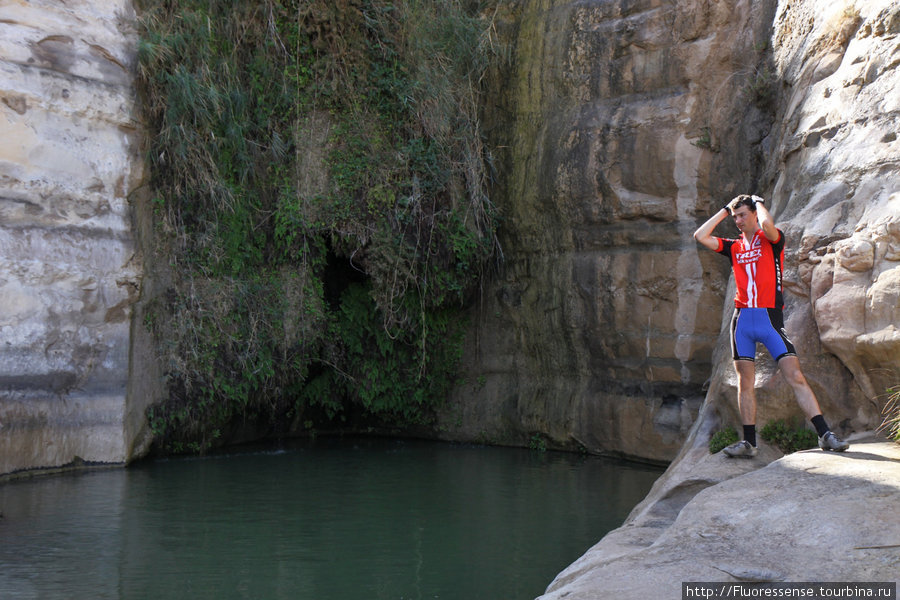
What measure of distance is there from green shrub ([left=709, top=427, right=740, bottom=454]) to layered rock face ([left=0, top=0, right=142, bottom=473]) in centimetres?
667

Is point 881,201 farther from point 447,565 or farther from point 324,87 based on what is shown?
point 324,87

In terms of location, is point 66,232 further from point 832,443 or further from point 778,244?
point 832,443

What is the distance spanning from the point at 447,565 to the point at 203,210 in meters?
6.18

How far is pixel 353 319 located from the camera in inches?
481

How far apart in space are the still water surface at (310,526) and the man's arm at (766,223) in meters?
2.74

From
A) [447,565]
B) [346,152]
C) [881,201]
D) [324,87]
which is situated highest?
[324,87]

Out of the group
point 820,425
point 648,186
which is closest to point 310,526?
point 820,425

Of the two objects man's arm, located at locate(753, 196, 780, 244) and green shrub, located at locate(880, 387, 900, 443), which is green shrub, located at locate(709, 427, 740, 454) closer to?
green shrub, located at locate(880, 387, 900, 443)

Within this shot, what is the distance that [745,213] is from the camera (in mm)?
6227

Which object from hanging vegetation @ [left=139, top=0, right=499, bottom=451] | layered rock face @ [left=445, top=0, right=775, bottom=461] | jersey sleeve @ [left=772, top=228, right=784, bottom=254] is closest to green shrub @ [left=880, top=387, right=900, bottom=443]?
jersey sleeve @ [left=772, top=228, right=784, bottom=254]

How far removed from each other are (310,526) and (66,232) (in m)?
4.63

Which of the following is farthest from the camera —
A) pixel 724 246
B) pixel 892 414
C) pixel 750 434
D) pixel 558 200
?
pixel 558 200

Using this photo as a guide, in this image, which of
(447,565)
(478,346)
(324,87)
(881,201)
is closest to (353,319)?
(478,346)

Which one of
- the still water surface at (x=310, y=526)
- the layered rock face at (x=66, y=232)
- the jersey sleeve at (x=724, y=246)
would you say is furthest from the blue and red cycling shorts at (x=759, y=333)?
the layered rock face at (x=66, y=232)
